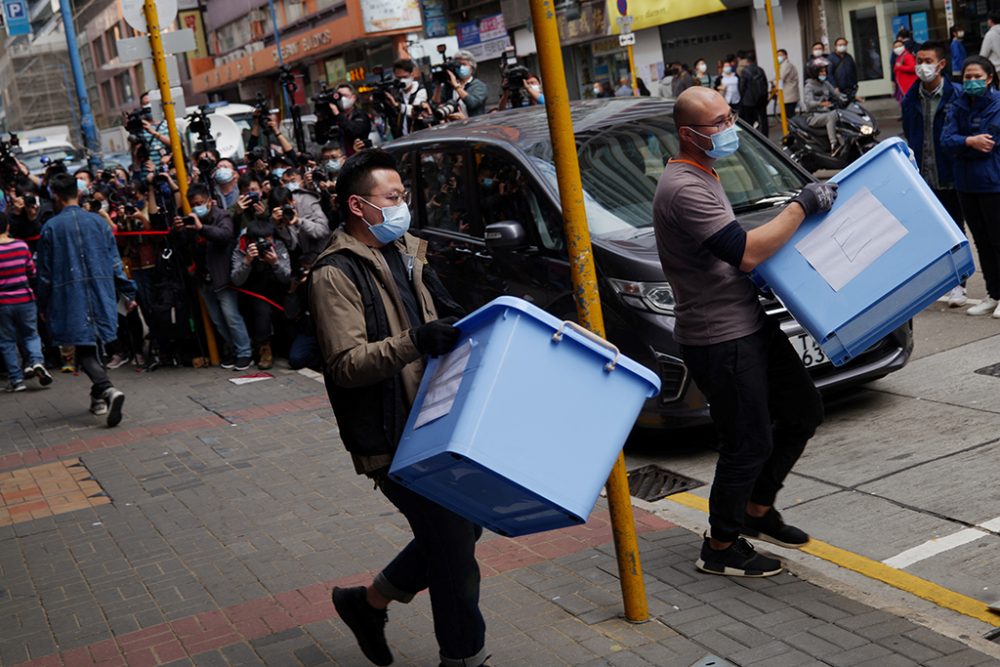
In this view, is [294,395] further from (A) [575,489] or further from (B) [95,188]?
(B) [95,188]

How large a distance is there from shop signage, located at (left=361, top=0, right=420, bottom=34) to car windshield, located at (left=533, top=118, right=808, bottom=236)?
4661 cm

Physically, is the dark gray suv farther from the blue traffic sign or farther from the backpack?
the blue traffic sign

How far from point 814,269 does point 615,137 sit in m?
3.51

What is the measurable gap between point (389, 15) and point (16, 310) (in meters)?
44.0

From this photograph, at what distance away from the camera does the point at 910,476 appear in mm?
6270

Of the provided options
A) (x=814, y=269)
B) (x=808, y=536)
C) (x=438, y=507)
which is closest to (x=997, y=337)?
(x=808, y=536)

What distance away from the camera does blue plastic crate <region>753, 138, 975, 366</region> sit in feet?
15.3

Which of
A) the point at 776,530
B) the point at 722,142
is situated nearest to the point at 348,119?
the point at 776,530

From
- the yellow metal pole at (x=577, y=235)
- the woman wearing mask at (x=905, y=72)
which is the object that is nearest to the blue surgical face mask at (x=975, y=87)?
the yellow metal pole at (x=577, y=235)

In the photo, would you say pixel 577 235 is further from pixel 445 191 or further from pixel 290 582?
pixel 445 191

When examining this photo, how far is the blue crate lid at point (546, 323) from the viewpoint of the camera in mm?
3674

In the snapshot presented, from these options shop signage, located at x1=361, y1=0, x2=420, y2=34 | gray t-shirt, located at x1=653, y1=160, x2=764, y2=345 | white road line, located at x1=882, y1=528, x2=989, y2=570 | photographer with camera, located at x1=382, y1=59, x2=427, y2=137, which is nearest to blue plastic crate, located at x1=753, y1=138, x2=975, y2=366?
gray t-shirt, located at x1=653, y1=160, x2=764, y2=345

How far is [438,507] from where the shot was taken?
13.4 feet

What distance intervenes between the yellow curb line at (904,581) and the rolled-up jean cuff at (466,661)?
177cm
